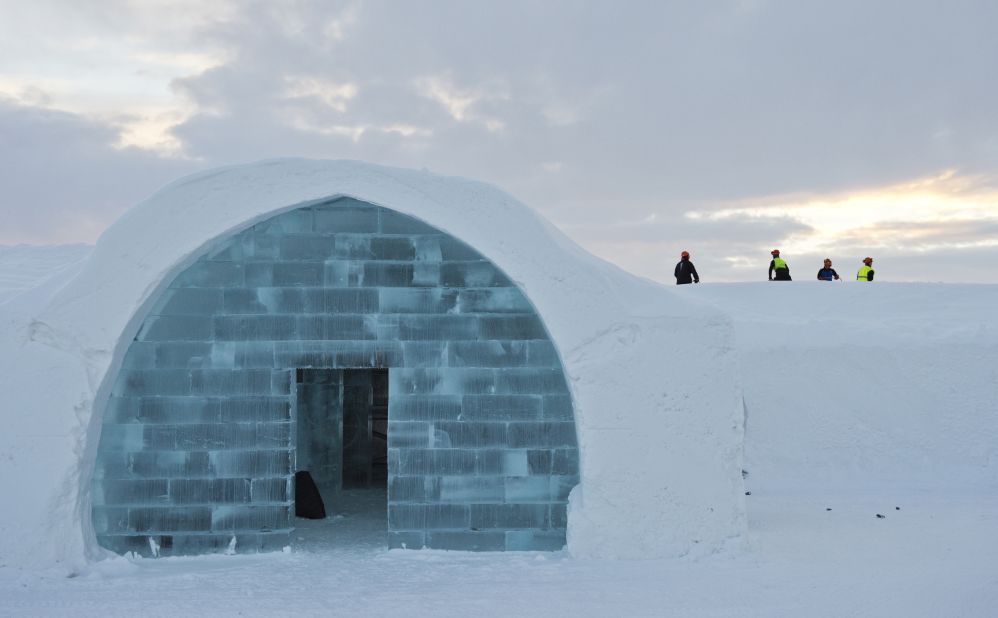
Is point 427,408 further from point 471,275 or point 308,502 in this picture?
point 308,502

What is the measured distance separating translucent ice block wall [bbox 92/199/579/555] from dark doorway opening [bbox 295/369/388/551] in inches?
39.8

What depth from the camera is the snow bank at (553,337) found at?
25.8 ft

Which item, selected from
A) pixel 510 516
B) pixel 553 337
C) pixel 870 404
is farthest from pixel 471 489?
pixel 870 404

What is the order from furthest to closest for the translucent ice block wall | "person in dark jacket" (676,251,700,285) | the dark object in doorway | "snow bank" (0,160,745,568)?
1. "person in dark jacket" (676,251,700,285)
2. the dark object in doorway
3. the translucent ice block wall
4. "snow bank" (0,160,745,568)

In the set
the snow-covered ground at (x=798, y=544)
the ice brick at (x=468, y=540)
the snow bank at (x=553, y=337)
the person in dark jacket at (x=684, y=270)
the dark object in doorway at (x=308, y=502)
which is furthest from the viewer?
the person in dark jacket at (x=684, y=270)

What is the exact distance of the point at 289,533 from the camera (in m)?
8.29

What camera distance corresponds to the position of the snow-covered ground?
22.7 ft

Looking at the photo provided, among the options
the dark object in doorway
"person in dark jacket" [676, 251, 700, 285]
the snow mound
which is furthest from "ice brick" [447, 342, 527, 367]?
"person in dark jacket" [676, 251, 700, 285]

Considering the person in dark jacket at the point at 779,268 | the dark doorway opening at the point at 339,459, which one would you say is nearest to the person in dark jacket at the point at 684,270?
the person in dark jacket at the point at 779,268

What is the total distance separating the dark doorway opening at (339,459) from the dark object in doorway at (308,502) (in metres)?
0.10

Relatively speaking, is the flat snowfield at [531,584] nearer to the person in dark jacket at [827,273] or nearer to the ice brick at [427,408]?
the ice brick at [427,408]

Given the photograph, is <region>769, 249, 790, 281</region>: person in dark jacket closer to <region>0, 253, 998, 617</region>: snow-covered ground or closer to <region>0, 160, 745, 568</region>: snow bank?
<region>0, 253, 998, 617</region>: snow-covered ground

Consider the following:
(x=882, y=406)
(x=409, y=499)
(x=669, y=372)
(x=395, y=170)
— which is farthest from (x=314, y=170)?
(x=882, y=406)

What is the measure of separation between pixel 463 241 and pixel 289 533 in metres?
3.12
